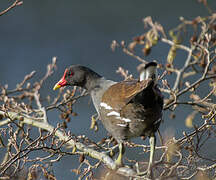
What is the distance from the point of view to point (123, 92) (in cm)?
368

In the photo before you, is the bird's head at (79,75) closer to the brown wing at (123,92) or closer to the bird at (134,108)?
the bird at (134,108)

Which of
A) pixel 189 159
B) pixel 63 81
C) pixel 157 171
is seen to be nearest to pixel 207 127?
pixel 189 159

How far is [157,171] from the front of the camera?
3.31 m

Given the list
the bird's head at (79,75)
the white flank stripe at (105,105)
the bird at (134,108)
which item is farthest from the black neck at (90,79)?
the white flank stripe at (105,105)

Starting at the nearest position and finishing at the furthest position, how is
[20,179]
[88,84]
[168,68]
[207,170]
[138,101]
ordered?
1. [20,179]
2. [207,170]
3. [138,101]
4. [168,68]
5. [88,84]

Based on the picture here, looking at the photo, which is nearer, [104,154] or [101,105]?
[104,154]

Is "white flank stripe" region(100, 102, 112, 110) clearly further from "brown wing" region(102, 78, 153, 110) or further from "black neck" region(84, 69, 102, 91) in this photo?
"black neck" region(84, 69, 102, 91)

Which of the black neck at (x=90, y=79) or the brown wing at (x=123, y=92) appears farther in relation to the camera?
the black neck at (x=90, y=79)

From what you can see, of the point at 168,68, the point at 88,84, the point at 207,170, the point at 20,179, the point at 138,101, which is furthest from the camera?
the point at 88,84

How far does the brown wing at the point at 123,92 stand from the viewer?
338 centimetres

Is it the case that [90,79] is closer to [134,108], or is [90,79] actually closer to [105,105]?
[105,105]

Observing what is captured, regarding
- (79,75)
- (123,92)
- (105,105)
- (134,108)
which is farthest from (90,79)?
(134,108)

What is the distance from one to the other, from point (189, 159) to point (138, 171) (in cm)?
52

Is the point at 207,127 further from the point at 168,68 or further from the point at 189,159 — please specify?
the point at 168,68
